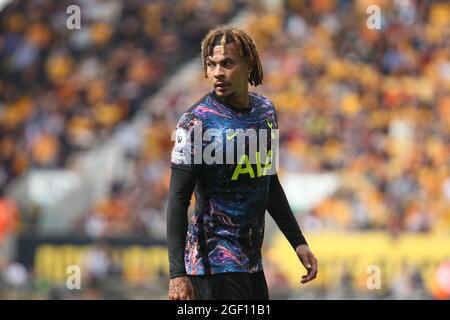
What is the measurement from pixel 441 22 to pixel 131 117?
19.3ft

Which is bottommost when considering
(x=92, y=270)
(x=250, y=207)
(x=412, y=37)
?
(x=92, y=270)

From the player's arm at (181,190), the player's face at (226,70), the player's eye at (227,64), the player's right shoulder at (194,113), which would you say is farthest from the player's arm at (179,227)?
the player's eye at (227,64)

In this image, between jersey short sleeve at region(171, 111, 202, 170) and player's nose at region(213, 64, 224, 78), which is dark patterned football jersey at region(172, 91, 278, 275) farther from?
player's nose at region(213, 64, 224, 78)

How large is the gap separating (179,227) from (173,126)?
43.0ft

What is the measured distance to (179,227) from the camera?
496cm

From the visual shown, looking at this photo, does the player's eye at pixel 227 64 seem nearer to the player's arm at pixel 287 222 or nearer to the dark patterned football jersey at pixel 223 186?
the dark patterned football jersey at pixel 223 186

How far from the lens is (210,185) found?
5.12 m

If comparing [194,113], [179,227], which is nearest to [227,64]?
[194,113]

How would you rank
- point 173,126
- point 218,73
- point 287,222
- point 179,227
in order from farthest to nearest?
point 173,126, point 287,222, point 218,73, point 179,227

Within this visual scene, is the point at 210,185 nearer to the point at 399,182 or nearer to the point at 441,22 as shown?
the point at 399,182

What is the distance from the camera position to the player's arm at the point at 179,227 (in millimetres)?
4902

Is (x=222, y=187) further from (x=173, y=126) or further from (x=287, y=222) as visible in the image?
(x=173, y=126)

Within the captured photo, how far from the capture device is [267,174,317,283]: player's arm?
18.0 ft
